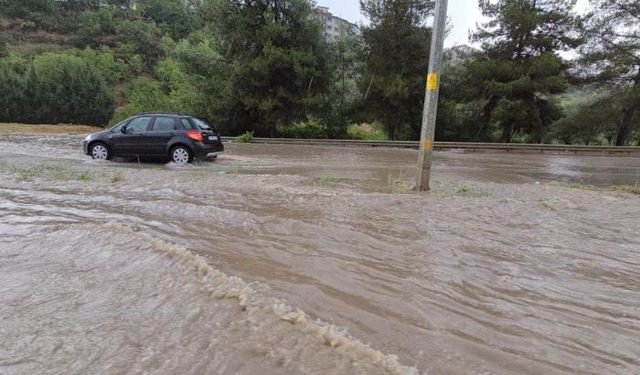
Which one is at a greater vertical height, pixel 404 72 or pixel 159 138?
pixel 404 72

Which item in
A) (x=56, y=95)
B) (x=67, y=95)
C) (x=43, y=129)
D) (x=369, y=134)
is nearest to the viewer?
(x=43, y=129)

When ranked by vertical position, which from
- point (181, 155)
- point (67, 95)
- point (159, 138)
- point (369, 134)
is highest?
point (67, 95)

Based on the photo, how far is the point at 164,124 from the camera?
40.0 ft

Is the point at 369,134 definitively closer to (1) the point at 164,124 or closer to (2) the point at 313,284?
(1) the point at 164,124

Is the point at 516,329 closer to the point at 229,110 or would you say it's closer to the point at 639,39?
the point at 229,110

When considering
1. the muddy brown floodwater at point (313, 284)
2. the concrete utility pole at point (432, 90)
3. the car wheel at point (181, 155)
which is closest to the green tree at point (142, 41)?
the car wheel at point (181, 155)

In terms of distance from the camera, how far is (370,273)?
3738 mm

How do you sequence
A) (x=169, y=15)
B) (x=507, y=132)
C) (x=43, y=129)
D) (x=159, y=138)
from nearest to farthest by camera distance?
(x=159, y=138) < (x=507, y=132) < (x=43, y=129) < (x=169, y=15)

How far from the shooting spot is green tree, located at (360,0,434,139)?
24.2 meters

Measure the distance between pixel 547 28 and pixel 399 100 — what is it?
9.28 meters

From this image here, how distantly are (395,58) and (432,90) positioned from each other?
18.6 metres

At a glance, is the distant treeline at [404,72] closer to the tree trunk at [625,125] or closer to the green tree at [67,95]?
the tree trunk at [625,125]

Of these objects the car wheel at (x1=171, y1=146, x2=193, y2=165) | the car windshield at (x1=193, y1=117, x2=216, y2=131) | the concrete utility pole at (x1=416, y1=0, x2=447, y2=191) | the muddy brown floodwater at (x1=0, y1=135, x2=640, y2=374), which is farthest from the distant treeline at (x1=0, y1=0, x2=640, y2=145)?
the muddy brown floodwater at (x1=0, y1=135, x2=640, y2=374)

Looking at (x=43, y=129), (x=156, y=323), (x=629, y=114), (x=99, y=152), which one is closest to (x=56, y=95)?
(x=43, y=129)
